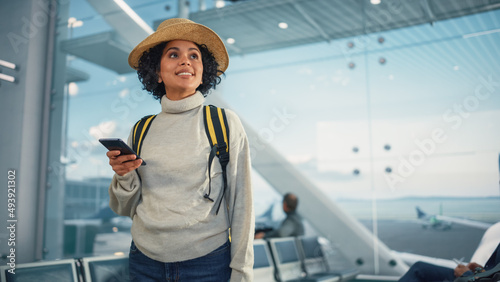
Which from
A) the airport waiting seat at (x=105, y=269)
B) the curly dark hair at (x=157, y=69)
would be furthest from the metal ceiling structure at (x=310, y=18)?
the curly dark hair at (x=157, y=69)

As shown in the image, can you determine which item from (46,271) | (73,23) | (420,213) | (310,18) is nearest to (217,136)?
(46,271)

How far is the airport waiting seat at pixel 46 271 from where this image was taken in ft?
8.82

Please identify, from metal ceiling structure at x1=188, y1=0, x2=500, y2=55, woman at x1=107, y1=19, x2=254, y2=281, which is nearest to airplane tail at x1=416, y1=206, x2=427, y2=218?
metal ceiling structure at x1=188, y1=0, x2=500, y2=55

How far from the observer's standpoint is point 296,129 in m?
6.47

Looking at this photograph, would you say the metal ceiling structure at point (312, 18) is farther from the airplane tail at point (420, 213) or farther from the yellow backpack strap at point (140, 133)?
the yellow backpack strap at point (140, 133)

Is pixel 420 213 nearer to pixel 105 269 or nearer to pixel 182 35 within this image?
pixel 105 269

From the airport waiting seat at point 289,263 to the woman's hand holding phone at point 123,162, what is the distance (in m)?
3.58

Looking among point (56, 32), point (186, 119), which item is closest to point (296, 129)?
point (56, 32)

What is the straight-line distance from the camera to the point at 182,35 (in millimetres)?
1833

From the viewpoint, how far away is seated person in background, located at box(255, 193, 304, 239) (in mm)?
5945

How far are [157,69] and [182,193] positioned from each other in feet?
1.97

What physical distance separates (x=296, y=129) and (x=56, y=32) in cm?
329

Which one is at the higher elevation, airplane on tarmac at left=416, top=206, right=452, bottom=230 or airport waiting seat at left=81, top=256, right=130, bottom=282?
airplane on tarmac at left=416, top=206, right=452, bottom=230

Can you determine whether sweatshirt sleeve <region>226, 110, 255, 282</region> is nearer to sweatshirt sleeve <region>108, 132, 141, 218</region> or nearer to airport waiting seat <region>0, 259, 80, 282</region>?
sweatshirt sleeve <region>108, 132, 141, 218</region>
